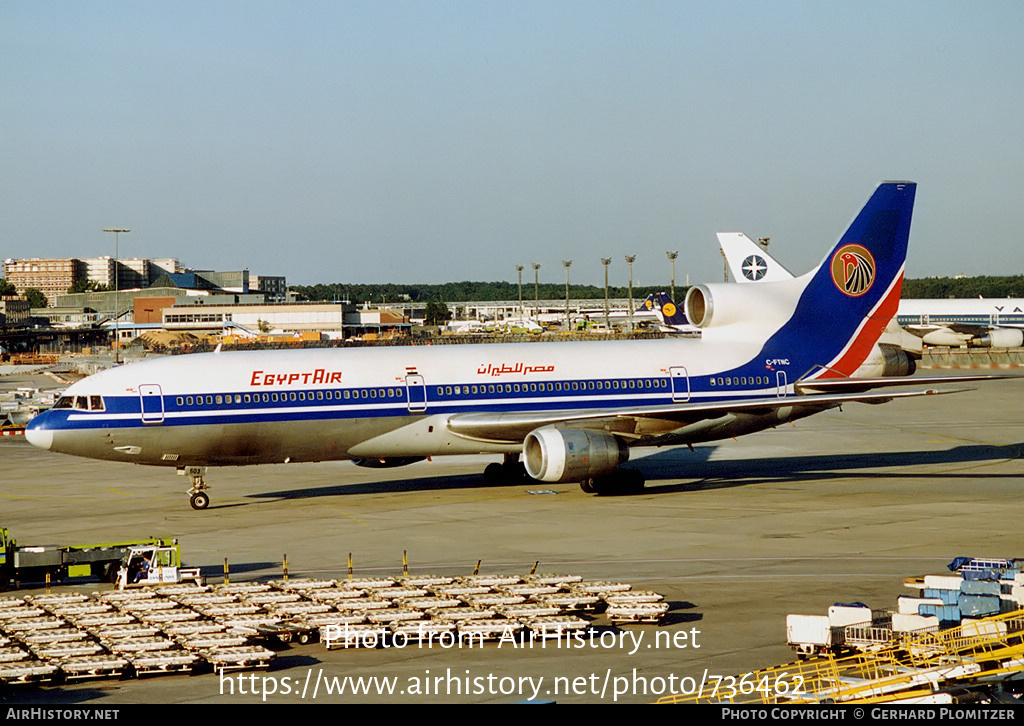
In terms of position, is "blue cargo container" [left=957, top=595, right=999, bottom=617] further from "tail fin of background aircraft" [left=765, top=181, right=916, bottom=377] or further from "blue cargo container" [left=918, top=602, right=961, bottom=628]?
"tail fin of background aircraft" [left=765, top=181, right=916, bottom=377]

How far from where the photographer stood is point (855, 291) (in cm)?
4038

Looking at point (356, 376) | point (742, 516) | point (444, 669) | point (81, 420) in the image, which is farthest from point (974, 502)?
point (81, 420)

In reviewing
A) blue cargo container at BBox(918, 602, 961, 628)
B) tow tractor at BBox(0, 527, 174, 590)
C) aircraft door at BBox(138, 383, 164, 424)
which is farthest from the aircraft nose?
blue cargo container at BBox(918, 602, 961, 628)

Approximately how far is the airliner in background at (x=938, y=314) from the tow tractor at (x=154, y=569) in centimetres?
3438

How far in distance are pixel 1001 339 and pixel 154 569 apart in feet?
289

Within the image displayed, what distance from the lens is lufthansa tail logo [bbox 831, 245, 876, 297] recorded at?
40.3m

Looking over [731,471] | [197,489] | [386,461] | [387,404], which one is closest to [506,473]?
[386,461]

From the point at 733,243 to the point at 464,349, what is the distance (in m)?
42.9

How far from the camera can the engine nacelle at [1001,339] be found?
96.7 metres

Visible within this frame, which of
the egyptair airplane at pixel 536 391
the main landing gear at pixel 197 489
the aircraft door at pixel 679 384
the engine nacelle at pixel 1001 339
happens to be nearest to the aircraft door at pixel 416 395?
the egyptair airplane at pixel 536 391

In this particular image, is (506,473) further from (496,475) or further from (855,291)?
(855,291)

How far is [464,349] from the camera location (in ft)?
125

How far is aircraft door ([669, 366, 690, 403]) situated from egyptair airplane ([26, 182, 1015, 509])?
0.05 metres

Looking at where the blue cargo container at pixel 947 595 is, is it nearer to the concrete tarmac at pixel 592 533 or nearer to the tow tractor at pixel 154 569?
the concrete tarmac at pixel 592 533
